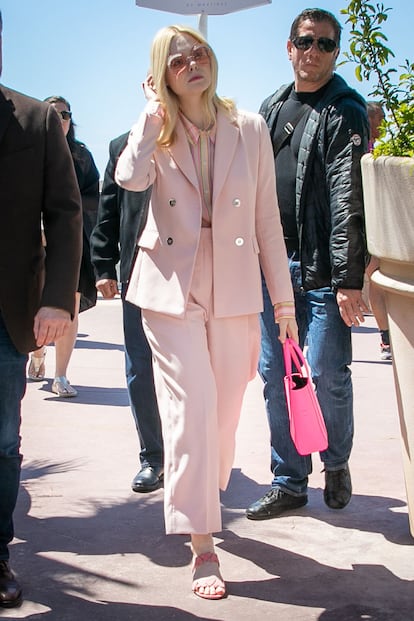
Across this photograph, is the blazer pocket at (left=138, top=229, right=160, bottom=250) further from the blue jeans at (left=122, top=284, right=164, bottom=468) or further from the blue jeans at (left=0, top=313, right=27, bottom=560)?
the blue jeans at (left=122, top=284, right=164, bottom=468)

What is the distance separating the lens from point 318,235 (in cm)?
500

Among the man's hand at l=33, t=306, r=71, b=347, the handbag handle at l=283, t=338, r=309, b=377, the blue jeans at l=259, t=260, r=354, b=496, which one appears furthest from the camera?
the blue jeans at l=259, t=260, r=354, b=496

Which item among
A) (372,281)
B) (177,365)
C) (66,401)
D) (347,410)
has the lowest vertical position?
(66,401)

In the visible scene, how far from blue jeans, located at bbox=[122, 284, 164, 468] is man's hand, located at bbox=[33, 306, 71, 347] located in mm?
1760

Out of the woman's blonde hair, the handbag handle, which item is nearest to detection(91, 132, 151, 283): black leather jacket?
the woman's blonde hair

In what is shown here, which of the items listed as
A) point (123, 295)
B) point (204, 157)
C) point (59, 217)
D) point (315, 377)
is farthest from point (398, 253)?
point (123, 295)

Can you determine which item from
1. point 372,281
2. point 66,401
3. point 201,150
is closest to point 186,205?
point 201,150

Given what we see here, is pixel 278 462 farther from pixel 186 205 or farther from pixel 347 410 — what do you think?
pixel 186 205

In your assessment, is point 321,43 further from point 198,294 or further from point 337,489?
point 337,489

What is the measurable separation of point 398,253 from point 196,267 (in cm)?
105

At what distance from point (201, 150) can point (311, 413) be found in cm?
112

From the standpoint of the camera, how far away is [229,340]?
14.0ft

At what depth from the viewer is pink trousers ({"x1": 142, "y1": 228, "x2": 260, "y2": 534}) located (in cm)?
407

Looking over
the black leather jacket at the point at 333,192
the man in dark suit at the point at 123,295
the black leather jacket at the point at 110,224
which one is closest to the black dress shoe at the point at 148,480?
the man in dark suit at the point at 123,295
